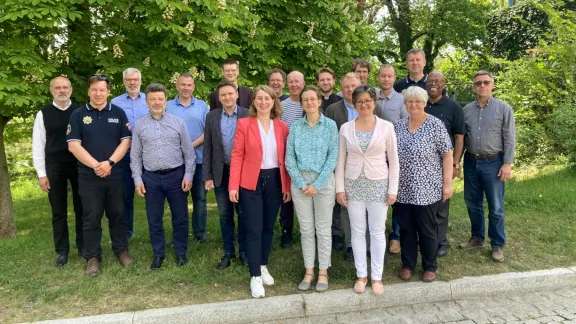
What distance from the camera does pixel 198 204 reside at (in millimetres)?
5652

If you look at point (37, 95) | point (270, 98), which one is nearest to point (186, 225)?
point (270, 98)

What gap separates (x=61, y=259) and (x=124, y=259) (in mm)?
780

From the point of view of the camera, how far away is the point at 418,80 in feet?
17.3

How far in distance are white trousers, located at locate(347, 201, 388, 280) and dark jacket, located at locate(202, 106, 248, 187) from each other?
1.43m

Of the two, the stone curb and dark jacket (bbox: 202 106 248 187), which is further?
dark jacket (bbox: 202 106 248 187)

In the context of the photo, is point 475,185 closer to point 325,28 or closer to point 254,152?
point 254,152

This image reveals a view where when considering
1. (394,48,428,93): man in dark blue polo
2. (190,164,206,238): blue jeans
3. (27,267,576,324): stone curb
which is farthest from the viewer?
(190,164,206,238): blue jeans

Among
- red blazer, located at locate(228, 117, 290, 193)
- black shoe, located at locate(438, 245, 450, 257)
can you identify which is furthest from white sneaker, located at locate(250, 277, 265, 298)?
black shoe, located at locate(438, 245, 450, 257)

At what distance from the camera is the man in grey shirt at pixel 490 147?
4781 millimetres

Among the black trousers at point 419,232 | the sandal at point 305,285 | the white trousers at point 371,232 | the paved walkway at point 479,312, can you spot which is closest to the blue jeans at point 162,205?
the sandal at point 305,285

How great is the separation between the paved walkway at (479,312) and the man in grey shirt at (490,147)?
75 centimetres

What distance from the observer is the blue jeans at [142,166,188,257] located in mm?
4660

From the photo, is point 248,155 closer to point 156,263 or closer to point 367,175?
point 367,175

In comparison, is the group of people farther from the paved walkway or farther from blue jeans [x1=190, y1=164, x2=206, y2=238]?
the paved walkway
